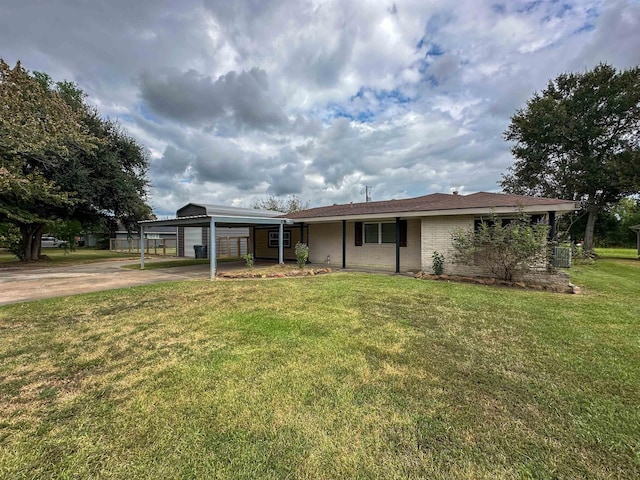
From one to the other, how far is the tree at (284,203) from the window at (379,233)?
2870cm

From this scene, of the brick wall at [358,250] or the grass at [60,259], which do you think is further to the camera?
the grass at [60,259]

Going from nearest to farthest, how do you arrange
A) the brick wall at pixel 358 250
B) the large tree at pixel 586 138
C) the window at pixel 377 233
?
1. the brick wall at pixel 358 250
2. the window at pixel 377 233
3. the large tree at pixel 586 138

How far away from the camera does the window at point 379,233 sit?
1210cm

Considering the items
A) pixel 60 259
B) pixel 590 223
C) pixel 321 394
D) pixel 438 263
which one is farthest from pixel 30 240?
pixel 590 223

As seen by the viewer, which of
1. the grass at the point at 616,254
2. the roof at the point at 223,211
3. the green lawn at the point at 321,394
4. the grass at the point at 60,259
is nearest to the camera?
the green lawn at the point at 321,394

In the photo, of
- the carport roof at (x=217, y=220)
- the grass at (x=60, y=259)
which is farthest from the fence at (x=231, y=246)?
the carport roof at (x=217, y=220)

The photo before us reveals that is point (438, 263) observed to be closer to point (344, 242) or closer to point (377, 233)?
point (377, 233)

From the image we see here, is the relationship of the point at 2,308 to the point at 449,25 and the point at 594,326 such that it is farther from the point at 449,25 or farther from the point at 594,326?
the point at 449,25

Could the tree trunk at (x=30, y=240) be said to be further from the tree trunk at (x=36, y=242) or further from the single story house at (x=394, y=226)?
the single story house at (x=394, y=226)

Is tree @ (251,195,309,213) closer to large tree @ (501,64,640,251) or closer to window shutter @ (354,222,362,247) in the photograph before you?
large tree @ (501,64,640,251)

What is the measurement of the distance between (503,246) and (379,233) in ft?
16.6

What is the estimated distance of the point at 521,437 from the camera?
2172 mm

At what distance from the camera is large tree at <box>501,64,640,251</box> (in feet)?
60.3

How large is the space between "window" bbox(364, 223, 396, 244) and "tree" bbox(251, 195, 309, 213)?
1130 inches
